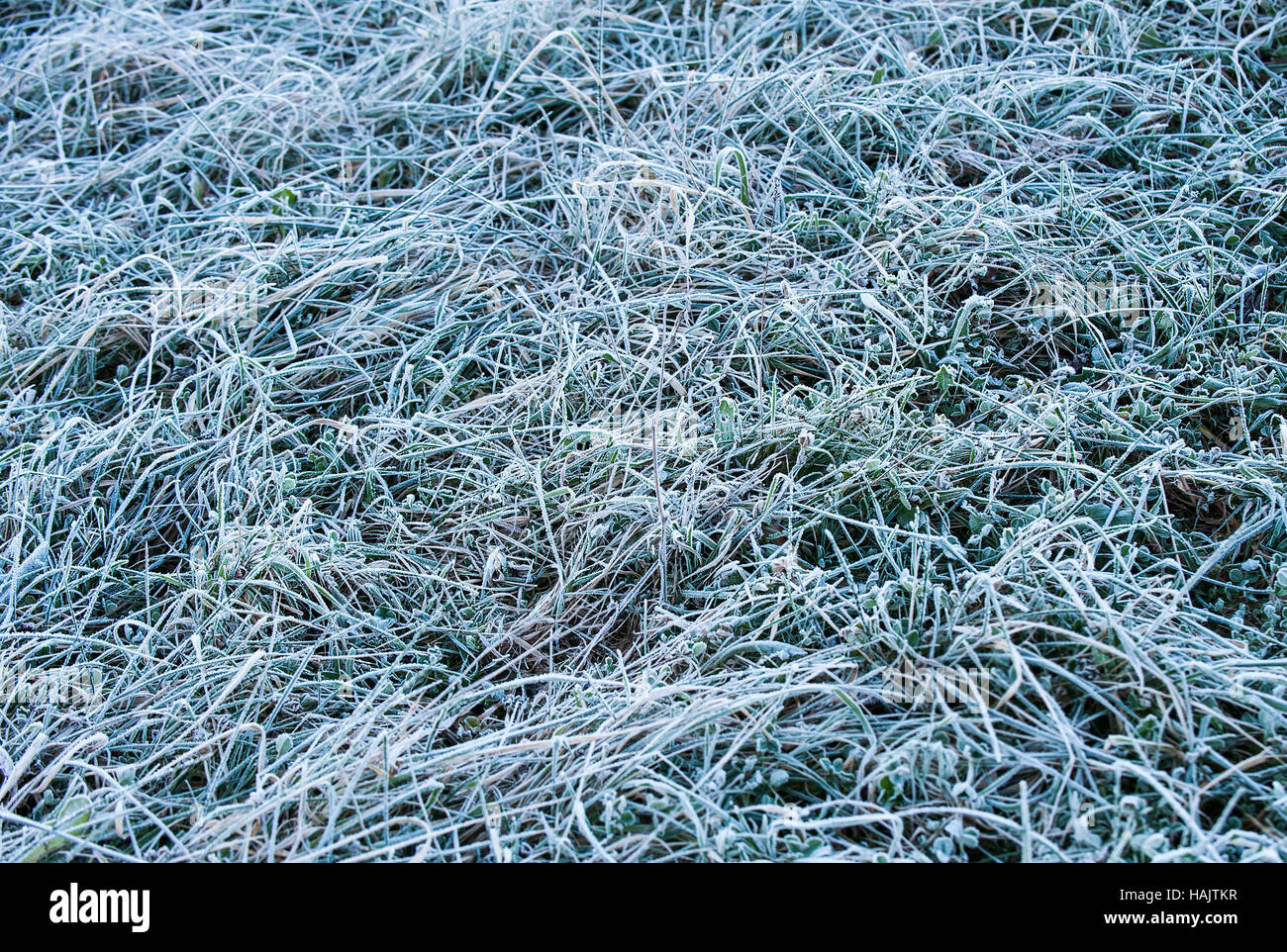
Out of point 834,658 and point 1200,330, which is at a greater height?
point 1200,330

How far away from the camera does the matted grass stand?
62.7 inches

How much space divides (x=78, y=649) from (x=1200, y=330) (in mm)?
2349

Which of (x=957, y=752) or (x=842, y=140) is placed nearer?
(x=957, y=752)

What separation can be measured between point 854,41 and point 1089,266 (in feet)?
3.33

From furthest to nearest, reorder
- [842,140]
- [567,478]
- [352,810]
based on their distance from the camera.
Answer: [842,140] → [567,478] → [352,810]

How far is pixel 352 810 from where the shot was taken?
1628 millimetres

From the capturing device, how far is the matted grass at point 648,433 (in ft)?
5.23

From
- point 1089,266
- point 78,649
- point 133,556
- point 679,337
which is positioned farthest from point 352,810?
point 1089,266

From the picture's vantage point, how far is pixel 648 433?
2.14 m

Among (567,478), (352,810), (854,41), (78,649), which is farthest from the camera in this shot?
(854,41)

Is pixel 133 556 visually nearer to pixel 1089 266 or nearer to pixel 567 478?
pixel 567 478
